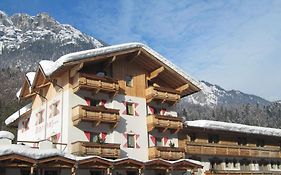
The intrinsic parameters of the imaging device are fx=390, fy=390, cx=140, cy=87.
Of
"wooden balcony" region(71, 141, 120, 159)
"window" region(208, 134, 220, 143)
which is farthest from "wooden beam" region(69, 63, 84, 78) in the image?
"window" region(208, 134, 220, 143)

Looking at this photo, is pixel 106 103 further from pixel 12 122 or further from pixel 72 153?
pixel 12 122

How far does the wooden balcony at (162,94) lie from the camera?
33.1 metres

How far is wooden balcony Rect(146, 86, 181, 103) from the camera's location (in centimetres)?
3312

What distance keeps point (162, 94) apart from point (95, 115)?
7.61 metres

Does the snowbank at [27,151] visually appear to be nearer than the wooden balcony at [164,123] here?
Yes

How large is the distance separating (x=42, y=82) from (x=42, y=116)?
292 centimetres

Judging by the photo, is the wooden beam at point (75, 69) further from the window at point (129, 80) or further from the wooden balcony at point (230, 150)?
the wooden balcony at point (230, 150)

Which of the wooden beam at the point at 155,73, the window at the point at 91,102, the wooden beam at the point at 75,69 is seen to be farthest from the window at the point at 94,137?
the wooden beam at the point at 155,73

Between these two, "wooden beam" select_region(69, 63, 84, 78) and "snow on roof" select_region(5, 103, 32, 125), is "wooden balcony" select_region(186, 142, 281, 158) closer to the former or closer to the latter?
"wooden beam" select_region(69, 63, 84, 78)

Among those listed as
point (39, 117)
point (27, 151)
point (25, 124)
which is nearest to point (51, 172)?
point (27, 151)

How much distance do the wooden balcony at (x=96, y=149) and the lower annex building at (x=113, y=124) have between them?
68mm

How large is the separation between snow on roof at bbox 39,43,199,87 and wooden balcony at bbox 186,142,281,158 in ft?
18.6

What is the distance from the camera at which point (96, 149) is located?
27359 millimetres

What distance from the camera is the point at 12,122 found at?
136 ft
